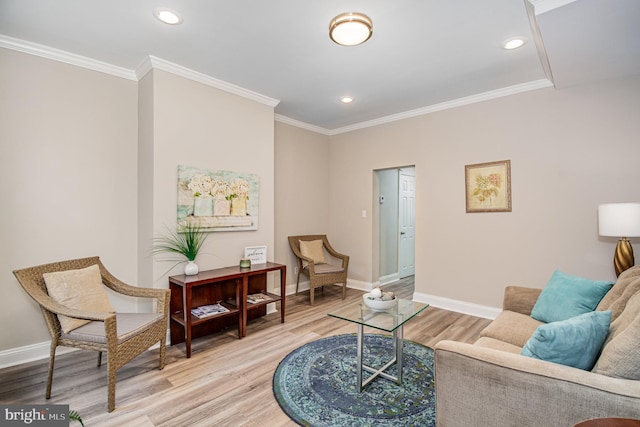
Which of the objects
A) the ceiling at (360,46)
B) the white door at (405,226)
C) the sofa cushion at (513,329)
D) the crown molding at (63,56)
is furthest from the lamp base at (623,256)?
the crown molding at (63,56)

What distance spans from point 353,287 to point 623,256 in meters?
3.36

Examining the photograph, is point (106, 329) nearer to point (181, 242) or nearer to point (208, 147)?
point (181, 242)

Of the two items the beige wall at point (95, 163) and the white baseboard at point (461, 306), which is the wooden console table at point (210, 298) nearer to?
the beige wall at point (95, 163)

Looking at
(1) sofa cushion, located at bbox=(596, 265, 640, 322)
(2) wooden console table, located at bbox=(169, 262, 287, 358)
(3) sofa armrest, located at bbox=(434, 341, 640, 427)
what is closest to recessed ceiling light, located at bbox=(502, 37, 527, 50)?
(1) sofa cushion, located at bbox=(596, 265, 640, 322)

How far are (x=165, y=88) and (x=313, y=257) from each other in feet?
9.67

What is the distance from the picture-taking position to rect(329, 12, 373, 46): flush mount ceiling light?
2.21 metres

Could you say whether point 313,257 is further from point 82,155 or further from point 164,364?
point 82,155

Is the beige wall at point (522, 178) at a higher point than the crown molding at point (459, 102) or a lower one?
lower

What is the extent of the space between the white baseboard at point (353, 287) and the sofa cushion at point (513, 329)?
4.86 feet

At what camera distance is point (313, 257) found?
4715mm

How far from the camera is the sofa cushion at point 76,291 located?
7.22 ft

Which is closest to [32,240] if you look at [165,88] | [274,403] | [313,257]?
[165,88]

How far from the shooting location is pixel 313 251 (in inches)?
187

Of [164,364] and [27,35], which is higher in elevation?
[27,35]
